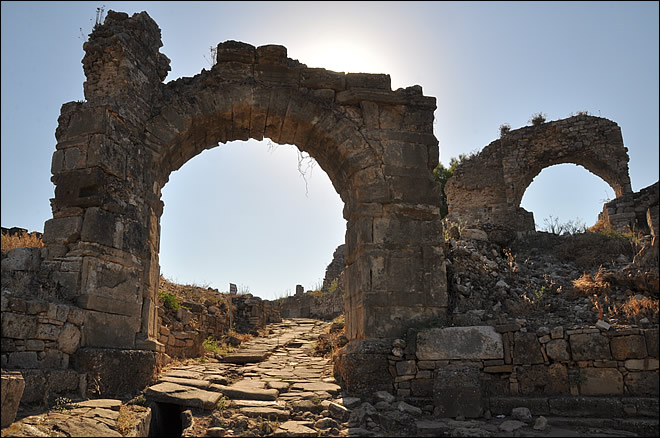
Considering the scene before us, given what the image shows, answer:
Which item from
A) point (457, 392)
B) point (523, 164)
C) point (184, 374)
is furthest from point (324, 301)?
point (457, 392)

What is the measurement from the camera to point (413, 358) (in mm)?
6254

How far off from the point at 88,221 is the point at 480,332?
16.3 ft

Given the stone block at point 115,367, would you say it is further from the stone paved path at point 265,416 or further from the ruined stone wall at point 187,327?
the ruined stone wall at point 187,327

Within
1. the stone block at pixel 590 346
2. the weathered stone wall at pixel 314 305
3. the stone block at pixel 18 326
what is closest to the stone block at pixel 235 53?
the stone block at pixel 18 326

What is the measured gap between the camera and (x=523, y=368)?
5.79m

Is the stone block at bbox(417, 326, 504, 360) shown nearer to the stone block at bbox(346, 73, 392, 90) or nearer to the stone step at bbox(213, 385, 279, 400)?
the stone step at bbox(213, 385, 279, 400)

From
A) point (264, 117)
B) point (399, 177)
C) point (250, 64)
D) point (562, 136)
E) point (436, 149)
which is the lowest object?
point (399, 177)

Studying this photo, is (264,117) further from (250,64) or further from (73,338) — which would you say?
(73,338)

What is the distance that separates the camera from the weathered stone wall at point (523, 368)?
539cm

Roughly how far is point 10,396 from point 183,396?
1.92 meters

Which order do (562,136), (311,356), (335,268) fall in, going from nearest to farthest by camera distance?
1. (311,356)
2. (562,136)
3. (335,268)

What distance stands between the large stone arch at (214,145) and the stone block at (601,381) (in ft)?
6.42

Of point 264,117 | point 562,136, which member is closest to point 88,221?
point 264,117

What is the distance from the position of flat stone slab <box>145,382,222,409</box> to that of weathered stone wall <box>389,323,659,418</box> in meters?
2.24
